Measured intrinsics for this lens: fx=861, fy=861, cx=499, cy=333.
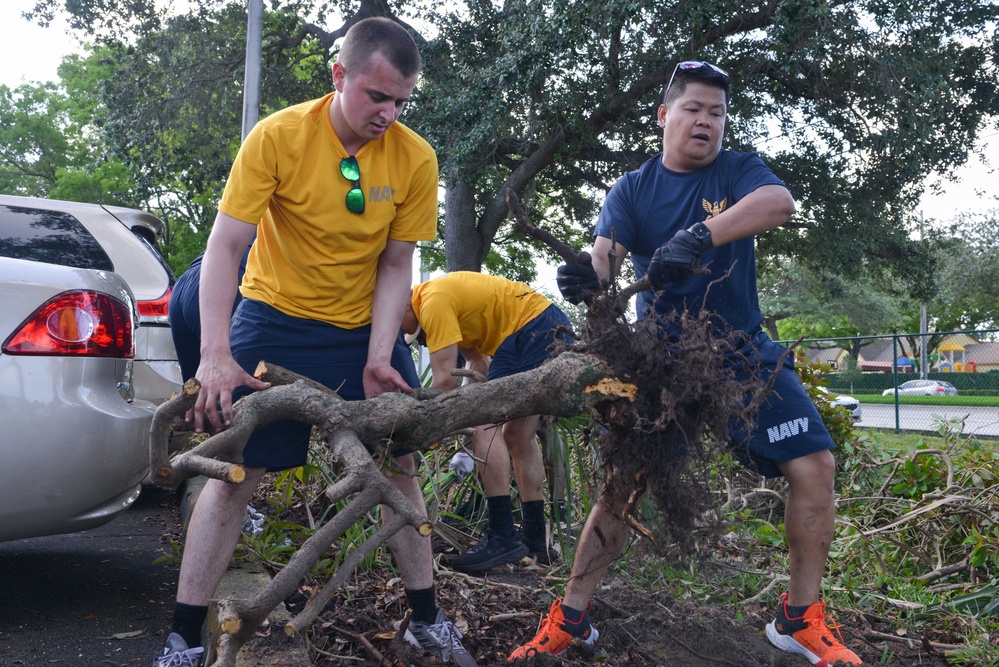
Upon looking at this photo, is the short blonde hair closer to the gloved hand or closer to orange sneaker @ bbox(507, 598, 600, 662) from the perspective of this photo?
orange sneaker @ bbox(507, 598, 600, 662)

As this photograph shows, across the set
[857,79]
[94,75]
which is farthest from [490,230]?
[94,75]

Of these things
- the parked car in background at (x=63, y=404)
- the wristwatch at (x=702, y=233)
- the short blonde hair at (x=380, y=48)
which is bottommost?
the parked car in background at (x=63, y=404)

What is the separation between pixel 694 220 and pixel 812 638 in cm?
149

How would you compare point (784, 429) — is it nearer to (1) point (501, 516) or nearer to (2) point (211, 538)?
(1) point (501, 516)

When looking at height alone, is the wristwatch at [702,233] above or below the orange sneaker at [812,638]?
above

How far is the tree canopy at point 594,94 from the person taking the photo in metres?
11.3

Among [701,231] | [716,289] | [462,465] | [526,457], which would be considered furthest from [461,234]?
[701,231]

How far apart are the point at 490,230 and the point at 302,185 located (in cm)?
1268

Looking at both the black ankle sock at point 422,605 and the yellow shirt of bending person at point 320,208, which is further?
the black ankle sock at point 422,605

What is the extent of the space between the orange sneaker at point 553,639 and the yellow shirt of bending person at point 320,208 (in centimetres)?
123

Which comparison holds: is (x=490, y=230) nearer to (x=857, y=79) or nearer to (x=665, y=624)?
(x=857, y=79)

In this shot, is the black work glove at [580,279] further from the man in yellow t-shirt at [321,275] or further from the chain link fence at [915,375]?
the chain link fence at [915,375]

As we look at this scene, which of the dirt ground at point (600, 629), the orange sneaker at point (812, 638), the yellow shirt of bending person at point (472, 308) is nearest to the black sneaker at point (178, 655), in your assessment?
the dirt ground at point (600, 629)

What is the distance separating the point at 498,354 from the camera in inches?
189
